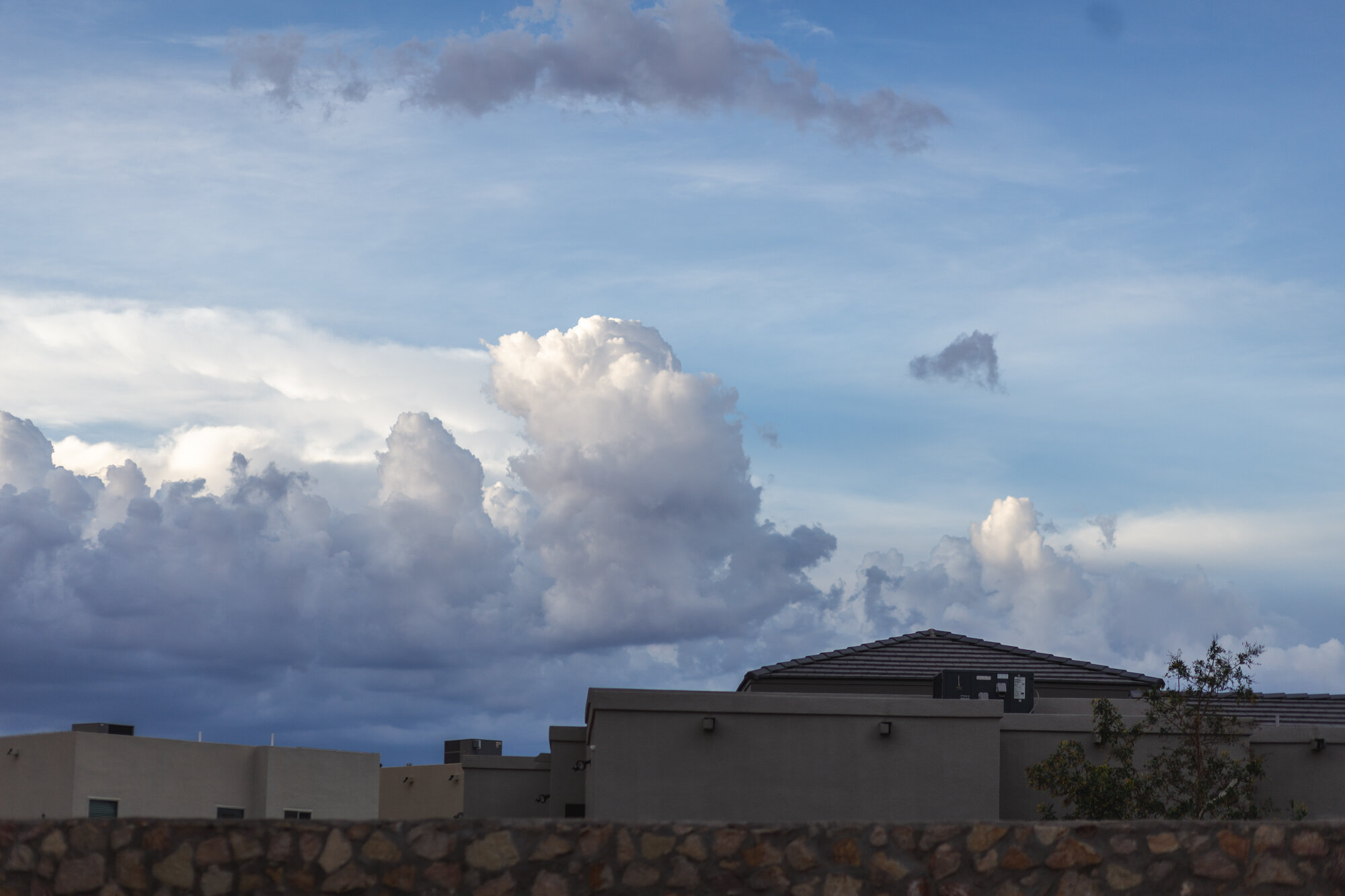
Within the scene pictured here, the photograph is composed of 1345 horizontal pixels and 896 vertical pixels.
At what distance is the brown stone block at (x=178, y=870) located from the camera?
31.7ft

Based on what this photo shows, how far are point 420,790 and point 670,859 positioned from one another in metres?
52.3

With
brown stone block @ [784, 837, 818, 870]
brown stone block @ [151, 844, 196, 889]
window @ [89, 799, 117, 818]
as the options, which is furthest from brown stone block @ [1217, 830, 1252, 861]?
window @ [89, 799, 117, 818]

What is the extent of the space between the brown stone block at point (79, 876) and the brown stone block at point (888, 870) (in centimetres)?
545

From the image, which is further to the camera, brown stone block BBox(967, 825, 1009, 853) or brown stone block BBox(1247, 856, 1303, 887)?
brown stone block BBox(967, 825, 1009, 853)

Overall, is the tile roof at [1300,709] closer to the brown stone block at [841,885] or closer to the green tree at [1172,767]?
the green tree at [1172,767]

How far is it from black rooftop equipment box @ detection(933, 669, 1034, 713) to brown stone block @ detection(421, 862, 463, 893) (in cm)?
2148

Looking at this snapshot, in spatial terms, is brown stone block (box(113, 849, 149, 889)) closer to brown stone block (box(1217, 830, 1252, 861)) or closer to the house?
brown stone block (box(1217, 830, 1252, 861))

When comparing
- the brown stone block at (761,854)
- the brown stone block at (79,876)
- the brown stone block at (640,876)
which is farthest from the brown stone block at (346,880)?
the brown stone block at (761,854)

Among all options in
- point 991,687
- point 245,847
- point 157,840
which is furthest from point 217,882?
point 991,687

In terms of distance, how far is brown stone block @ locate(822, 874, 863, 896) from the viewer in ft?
30.9

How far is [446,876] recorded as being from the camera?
9531 millimetres

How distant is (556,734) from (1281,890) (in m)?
26.2

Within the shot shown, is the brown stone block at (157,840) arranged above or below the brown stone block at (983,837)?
below

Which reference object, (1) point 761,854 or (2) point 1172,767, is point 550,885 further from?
(2) point 1172,767
